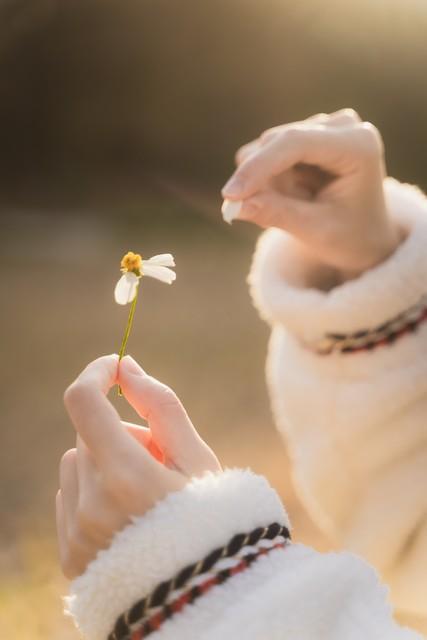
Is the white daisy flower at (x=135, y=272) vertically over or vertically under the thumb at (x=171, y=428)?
over

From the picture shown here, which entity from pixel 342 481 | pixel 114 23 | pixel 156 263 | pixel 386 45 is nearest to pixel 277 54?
pixel 386 45

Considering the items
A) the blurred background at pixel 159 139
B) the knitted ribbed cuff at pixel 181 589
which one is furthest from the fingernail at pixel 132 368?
the blurred background at pixel 159 139

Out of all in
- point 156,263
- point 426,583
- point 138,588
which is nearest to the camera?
point 138,588

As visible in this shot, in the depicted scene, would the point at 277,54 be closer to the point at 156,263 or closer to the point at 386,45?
the point at 386,45

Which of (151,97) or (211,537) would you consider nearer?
(211,537)

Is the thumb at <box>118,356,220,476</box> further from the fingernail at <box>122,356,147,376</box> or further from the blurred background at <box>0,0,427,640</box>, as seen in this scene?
the blurred background at <box>0,0,427,640</box>

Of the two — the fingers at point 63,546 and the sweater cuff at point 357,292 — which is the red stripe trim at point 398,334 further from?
the fingers at point 63,546
